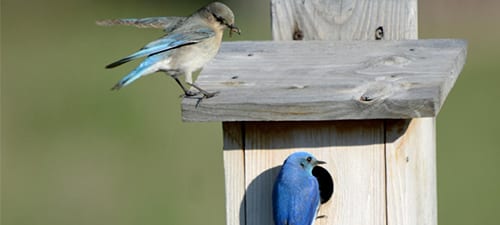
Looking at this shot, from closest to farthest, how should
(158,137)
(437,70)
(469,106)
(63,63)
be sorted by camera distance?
(437,70)
(158,137)
(469,106)
(63,63)

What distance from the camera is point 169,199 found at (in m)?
9.92

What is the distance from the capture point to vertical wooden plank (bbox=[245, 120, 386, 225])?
15.5ft

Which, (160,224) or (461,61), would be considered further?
(160,224)

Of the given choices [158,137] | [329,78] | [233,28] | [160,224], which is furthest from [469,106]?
[329,78]

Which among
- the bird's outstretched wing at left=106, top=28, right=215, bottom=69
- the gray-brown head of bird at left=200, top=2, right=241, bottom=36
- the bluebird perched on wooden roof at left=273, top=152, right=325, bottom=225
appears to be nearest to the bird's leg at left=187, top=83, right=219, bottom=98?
the bluebird perched on wooden roof at left=273, top=152, right=325, bottom=225

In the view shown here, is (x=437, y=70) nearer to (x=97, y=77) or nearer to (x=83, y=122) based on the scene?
(x=83, y=122)

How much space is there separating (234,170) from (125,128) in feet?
23.3

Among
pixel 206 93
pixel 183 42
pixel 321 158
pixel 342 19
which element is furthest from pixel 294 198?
pixel 183 42

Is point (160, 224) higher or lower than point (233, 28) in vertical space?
lower

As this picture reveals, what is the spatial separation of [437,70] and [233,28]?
48.3 inches

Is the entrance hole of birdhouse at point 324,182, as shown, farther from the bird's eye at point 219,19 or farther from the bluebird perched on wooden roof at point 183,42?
the bird's eye at point 219,19

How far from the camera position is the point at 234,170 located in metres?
4.84

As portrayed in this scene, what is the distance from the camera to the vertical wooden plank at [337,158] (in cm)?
473

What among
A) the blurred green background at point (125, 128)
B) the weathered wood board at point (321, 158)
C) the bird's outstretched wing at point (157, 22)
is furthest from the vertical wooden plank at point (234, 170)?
the blurred green background at point (125, 128)
